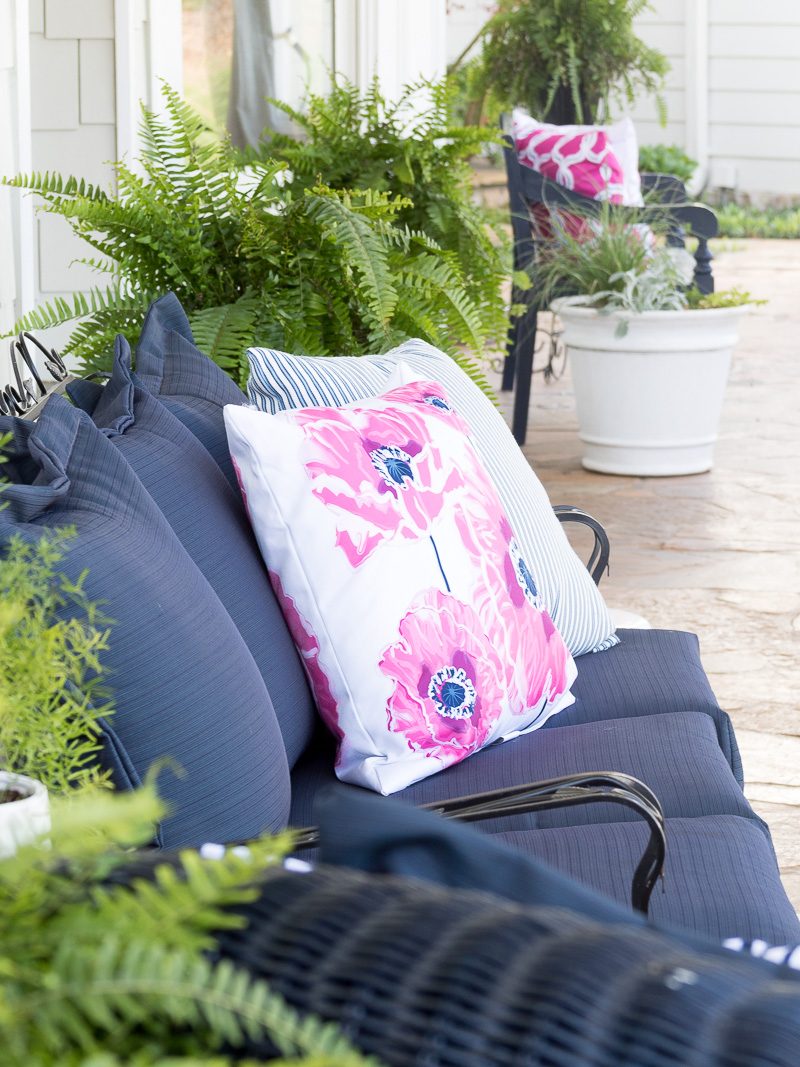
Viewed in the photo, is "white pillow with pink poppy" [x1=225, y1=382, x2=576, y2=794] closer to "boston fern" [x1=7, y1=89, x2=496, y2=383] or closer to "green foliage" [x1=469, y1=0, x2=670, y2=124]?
"boston fern" [x1=7, y1=89, x2=496, y2=383]

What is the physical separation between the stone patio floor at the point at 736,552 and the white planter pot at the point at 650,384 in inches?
2.4

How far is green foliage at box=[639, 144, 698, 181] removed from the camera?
1002 centimetres

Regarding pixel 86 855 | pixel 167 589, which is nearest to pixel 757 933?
pixel 167 589

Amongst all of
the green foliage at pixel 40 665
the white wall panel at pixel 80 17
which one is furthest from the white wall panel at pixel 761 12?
the green foliage at pixel 40 665

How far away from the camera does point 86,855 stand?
0.49 metres

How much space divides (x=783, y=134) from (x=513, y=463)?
34.3 ft

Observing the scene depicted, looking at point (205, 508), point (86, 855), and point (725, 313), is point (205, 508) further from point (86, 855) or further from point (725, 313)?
point (725, 313)

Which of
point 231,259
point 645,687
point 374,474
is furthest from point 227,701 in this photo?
point 231,259

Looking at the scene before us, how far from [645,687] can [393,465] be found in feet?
1.86

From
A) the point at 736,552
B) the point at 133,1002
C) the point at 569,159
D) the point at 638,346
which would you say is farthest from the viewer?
the point at 569,159

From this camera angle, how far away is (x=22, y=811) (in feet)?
2.42

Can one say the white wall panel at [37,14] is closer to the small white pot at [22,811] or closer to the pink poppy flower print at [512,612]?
the pink poppy flower print at [512,612]

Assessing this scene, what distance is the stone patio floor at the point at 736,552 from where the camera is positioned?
2379 mm

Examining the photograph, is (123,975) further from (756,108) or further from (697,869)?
(756,108)
